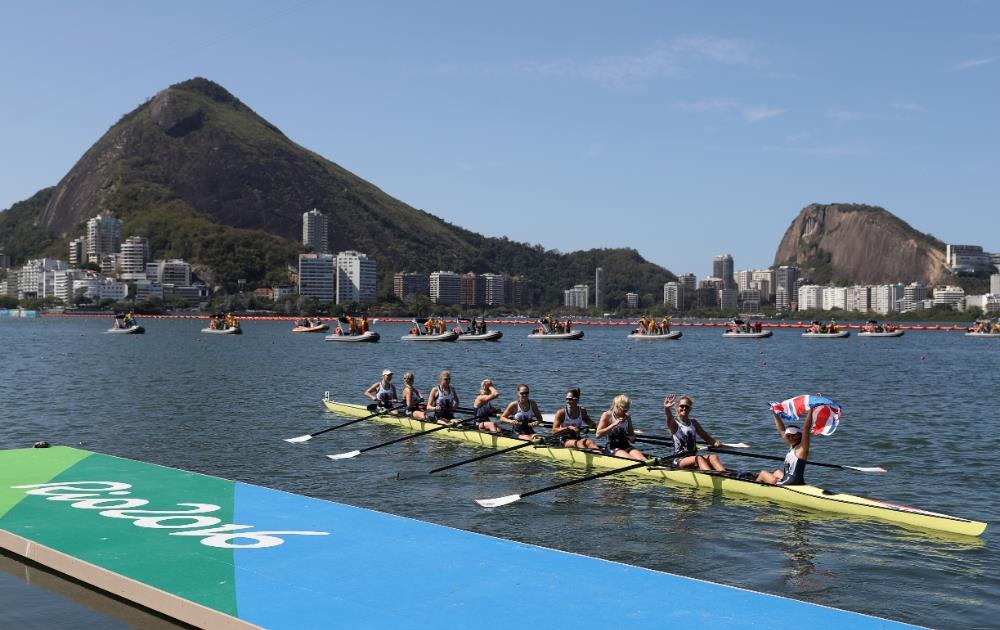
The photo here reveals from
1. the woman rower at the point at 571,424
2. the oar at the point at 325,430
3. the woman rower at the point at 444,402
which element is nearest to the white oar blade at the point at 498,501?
the woman rower at the point at 571,424

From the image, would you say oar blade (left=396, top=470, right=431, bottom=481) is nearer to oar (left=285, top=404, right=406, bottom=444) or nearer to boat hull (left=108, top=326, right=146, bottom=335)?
oar (left=285, top=404, right=406, bottom=444)

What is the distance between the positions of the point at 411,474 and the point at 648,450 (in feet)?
20.7

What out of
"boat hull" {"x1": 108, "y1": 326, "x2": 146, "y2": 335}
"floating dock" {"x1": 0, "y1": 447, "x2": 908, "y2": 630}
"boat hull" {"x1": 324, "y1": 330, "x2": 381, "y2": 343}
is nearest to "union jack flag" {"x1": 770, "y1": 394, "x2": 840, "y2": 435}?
"floating dock" {"x1": 0, "y1": 447, "x2": 908, "y2": 630}

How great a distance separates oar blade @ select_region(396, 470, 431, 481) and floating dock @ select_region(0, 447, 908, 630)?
4454 mm

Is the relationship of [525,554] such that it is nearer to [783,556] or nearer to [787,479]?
[783,556]

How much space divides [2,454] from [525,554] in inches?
439

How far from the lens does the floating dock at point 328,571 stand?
26.9 feet

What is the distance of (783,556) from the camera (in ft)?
38.9

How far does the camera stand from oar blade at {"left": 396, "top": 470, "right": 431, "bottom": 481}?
17200 mm

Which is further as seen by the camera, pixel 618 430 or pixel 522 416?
pixel 522 416

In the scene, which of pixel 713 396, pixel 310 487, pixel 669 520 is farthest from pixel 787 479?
pixel 713 396

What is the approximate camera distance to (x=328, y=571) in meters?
9.44

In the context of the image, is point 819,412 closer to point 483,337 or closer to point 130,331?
point 483,337

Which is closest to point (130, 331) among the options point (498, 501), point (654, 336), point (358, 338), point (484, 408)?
point (358, 338)
